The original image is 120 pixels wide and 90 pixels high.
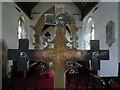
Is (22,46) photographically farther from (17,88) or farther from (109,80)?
(109,80)

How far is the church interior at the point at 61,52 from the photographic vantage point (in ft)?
6.42

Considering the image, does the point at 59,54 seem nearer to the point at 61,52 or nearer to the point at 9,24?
the point at 61,52

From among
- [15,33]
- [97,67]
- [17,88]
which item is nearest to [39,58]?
[97,67]

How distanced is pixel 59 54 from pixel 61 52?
30 millimetres

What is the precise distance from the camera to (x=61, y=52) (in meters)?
1.95

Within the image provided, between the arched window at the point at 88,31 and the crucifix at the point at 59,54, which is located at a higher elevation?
the arched window at the point at 88,31

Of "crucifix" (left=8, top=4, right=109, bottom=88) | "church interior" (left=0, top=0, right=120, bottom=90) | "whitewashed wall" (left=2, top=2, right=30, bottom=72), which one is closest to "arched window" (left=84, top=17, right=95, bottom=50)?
"church interior" (left=0, top=0, right=120, bottom=90)

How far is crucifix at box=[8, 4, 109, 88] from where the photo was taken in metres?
1.91

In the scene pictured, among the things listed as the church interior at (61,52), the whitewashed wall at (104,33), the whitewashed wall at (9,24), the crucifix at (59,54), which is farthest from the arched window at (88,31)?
the crucifix at (59,54)

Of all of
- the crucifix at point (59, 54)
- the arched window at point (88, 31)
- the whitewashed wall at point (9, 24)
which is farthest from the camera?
the arched window at point (88, 31)

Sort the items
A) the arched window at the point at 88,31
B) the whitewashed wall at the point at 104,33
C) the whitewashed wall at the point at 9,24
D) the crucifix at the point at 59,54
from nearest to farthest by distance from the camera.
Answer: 1. the crucifix at the point at 59,54
2. the whitewashed wall at the point at 104,33
3. the whitewashed wall at the point at 9,24
4. the arched window at the point at 88,31

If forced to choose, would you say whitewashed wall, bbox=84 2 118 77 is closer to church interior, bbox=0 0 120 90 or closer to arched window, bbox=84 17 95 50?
church interior, bbox=0 0 120 90

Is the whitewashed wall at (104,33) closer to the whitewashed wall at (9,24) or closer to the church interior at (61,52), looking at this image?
the church interior at (61,52)

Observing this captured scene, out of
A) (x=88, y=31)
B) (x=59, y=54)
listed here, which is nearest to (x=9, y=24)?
(x=59, y=54)
